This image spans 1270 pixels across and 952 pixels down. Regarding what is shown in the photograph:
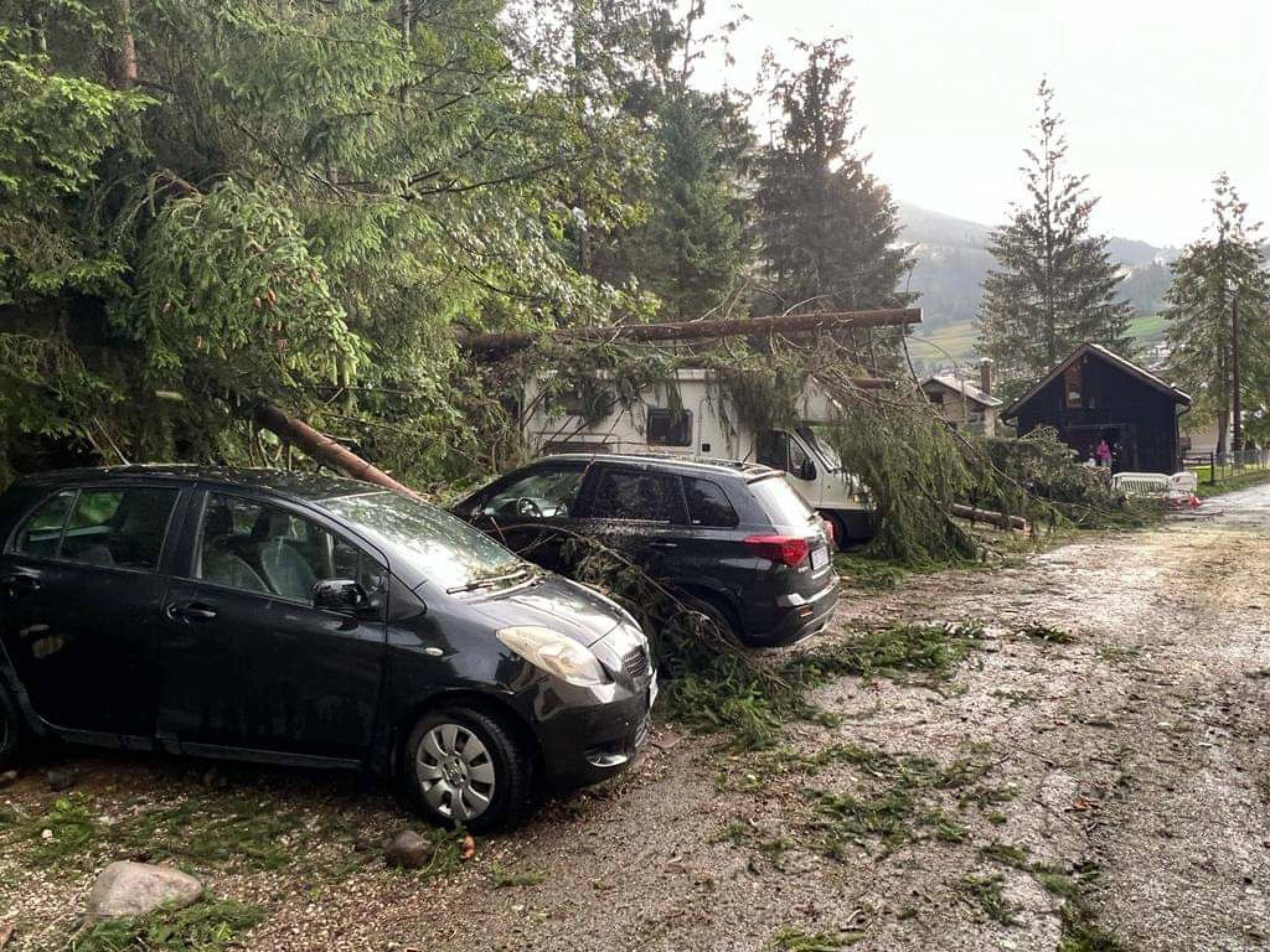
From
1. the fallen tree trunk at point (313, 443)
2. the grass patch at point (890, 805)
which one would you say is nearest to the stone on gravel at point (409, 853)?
the grass patch at point (890, 805)

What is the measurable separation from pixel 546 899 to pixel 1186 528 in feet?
58.5

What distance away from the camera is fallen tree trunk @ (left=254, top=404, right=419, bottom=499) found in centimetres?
837

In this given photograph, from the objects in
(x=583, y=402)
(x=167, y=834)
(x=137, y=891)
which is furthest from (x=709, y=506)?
(x=583, y=402)

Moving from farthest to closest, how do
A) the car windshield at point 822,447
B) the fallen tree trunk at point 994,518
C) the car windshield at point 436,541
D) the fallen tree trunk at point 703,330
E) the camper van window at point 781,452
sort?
the fallen tree trunk at point 994,518
the camper van window at point 781,452
the fallen tree trunk at point 703,330
the car windshield at point 822,447
the car windshield at point 436,541

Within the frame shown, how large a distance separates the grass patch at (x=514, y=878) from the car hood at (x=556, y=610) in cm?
104

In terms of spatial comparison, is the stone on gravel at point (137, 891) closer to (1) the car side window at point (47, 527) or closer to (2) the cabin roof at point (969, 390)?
(1) the car side window at point (47, 527)

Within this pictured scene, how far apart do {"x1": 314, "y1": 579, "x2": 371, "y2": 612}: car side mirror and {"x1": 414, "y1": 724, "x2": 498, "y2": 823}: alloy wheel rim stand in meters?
0.70

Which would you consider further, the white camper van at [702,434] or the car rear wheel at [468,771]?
the white camper van at [702,434]

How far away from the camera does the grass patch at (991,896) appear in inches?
133

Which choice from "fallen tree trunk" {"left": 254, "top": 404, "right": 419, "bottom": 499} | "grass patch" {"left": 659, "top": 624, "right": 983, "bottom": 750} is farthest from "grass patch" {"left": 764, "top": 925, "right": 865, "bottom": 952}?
"fallen tree trunk" {"left": 254, "top": 404, "right": 419, "bottom": 499}

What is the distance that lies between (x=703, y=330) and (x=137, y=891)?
11146mm

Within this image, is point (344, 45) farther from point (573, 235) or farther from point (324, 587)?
point (573, 235)

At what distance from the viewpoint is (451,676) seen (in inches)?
158

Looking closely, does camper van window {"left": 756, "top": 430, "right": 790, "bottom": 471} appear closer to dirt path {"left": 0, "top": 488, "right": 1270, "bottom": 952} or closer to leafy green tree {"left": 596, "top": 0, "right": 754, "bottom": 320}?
dirt path {"left": 0, "top": 488, "right": 1270, "bottom": 952}
